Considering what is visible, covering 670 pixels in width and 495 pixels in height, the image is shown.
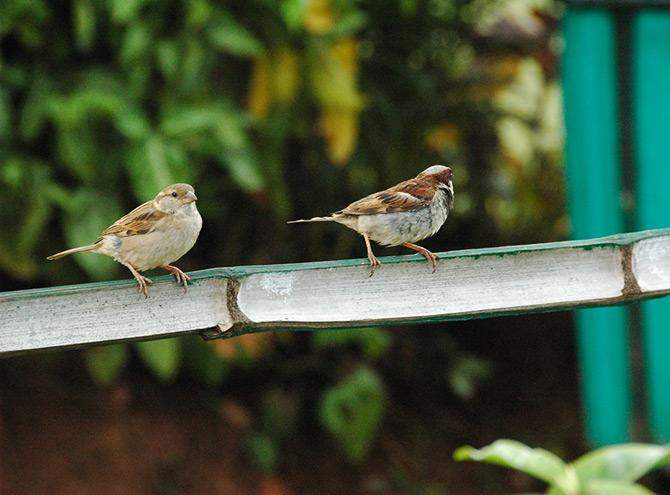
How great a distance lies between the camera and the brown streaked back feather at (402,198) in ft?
9.15

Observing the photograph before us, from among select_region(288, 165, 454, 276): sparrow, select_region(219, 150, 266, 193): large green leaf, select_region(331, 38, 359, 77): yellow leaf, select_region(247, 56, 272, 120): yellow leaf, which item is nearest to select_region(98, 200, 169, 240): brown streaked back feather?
select_region(288, 165, 454, 276): sparrow

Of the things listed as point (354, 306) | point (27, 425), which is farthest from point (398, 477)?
point (354, 306)

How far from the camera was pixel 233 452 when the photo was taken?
5.87 meters

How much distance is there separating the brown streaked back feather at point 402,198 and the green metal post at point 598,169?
2903 millimetres

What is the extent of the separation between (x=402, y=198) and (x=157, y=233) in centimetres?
59

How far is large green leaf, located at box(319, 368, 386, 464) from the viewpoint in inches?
227

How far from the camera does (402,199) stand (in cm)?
279

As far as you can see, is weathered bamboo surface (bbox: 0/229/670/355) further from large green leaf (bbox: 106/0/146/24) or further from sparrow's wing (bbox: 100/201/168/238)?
large green leaf (bbox: 106/0/146/24)

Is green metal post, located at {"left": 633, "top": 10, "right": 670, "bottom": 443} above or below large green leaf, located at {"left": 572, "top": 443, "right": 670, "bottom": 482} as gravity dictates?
above

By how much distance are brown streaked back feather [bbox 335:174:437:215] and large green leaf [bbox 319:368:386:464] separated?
306 cm

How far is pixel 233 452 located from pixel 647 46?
9.28 feet

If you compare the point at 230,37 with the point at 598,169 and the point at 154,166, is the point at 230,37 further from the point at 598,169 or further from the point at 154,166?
the point at 598,169

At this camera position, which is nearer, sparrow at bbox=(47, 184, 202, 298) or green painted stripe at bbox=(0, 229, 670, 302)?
green painted stripe at bbox=(0, 229, 670, 302)

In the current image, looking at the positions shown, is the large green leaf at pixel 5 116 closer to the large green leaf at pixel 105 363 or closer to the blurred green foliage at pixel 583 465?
the large green leaf at pixel 105 363
